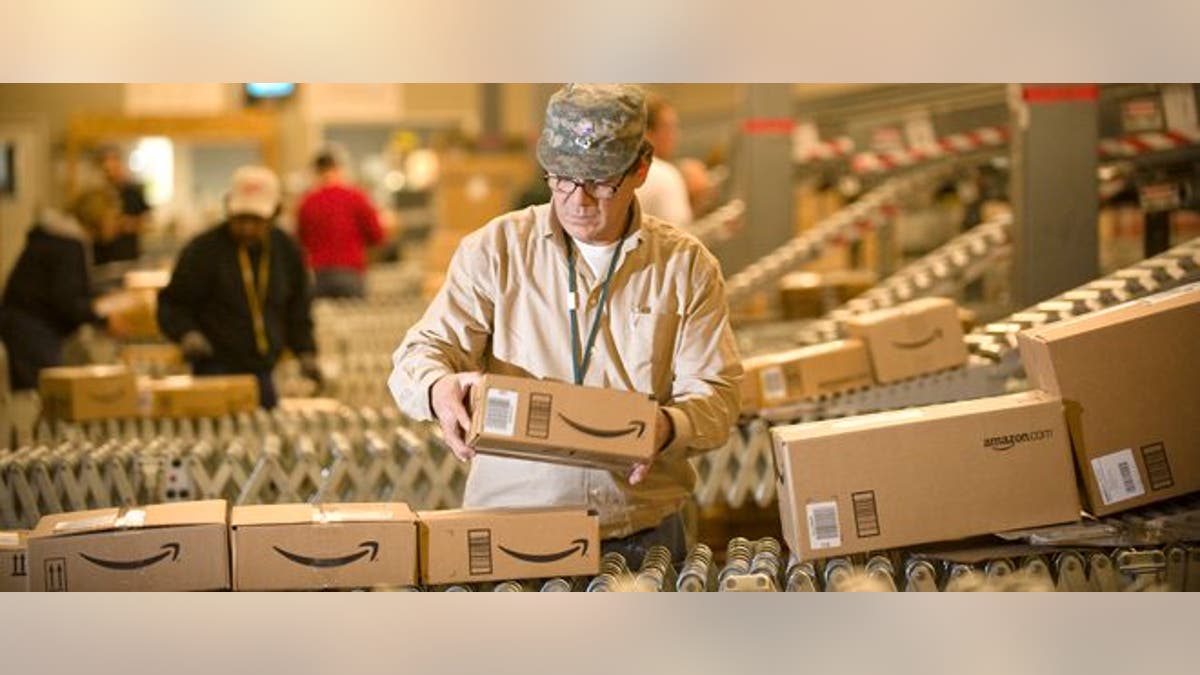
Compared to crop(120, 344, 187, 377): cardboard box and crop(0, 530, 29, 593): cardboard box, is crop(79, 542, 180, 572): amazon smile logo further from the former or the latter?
crop(120, 344, 187, 377): cardboard box

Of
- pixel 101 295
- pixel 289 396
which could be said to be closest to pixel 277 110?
pixel 101 295

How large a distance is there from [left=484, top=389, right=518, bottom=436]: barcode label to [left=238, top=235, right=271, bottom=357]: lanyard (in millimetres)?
4621

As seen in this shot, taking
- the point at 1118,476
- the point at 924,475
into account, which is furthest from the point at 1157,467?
the point at 924,475

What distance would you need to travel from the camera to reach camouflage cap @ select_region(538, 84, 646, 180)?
4348 millimetres

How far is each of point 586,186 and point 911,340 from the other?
9.86 feet

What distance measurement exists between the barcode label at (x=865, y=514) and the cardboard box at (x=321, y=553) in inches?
36.5

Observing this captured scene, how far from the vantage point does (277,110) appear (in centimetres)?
2464

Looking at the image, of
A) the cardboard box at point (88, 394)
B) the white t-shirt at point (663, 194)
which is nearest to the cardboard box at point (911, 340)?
the white t-shirt at point (663, 194)

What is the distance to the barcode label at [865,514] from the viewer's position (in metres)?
4.42

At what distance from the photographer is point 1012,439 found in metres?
4.54

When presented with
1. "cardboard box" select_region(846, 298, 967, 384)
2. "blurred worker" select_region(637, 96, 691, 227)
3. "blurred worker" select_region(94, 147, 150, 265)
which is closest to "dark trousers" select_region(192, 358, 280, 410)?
"blurred worker" select_region(637, 96, 691, 227)

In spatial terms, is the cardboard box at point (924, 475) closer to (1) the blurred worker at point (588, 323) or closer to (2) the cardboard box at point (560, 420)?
(1) the blurred worker at point (588, 323)

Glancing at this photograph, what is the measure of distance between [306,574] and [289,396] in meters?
5.40
